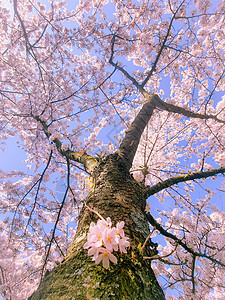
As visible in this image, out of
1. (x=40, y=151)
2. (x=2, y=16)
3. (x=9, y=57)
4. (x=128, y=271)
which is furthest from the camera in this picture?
(x=40, y=151)

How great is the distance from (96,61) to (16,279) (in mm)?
11973

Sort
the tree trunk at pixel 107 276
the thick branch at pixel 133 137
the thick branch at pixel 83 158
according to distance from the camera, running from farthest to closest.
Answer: the thick branch at pixel 83 158 < the thick branch at pixel 133 137 < the tree trunk at pixel 107 276

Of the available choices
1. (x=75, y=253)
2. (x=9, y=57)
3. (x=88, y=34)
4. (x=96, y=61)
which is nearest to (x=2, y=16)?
(x=9, y=57)

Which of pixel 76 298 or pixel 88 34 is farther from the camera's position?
pixel 88 34

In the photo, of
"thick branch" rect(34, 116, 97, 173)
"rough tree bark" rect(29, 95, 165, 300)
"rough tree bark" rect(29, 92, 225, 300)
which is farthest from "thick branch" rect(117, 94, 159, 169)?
"rough tree bark" rect(29, 95, 165, 300)

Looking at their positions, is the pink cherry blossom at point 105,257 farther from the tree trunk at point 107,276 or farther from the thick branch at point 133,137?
the thick branch at point 133,137

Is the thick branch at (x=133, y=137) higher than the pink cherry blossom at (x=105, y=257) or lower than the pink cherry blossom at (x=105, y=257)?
higher

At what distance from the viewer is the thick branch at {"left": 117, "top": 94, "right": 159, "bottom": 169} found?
8.25 feet

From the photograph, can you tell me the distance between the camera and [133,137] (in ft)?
9.64

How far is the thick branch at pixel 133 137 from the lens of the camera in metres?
2.52

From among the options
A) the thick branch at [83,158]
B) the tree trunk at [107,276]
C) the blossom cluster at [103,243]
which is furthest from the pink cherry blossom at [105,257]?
the thick branch at [83,158]

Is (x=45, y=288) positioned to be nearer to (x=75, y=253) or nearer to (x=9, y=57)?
(x=75, y=253)

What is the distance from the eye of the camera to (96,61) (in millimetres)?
6688

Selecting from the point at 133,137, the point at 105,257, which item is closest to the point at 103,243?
the point at 105,257
